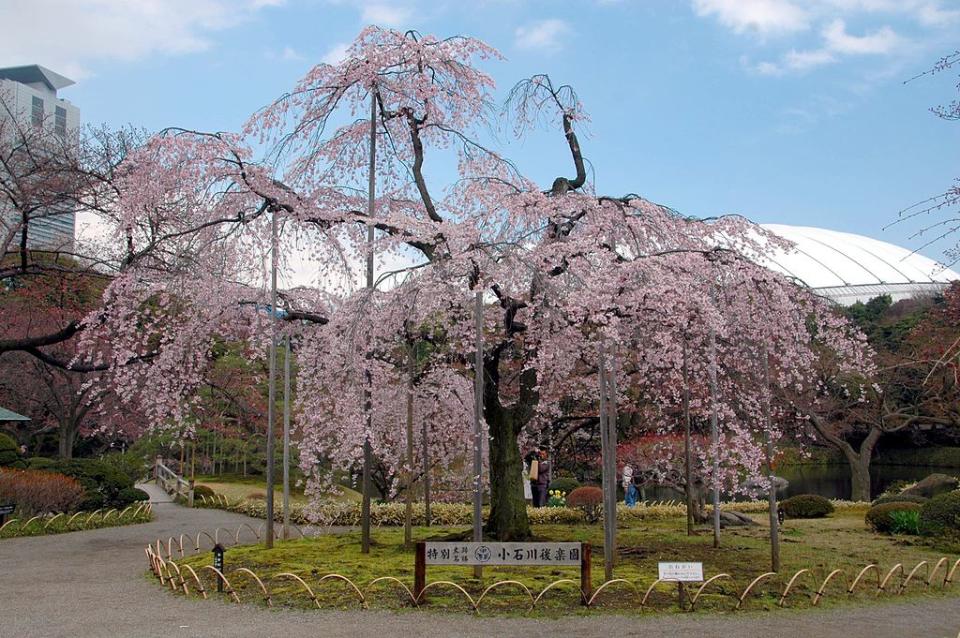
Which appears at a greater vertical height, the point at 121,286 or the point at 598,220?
the point at 598,220

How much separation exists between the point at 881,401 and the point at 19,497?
23.9 meters

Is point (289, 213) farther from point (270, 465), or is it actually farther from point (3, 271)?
point (3, 271)

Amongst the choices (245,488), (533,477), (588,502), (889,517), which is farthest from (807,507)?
(245,488)

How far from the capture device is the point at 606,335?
9172 mm

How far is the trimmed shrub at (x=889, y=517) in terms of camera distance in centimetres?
1547

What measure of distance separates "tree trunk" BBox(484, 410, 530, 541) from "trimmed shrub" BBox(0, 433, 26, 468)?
508 inches

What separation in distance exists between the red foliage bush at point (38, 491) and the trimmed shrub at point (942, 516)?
1717cm

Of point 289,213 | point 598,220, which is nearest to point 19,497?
point 289,213

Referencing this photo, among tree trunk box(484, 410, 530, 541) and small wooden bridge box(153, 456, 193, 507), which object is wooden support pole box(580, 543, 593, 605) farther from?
small wooden bridge box(153, 456, 193, 507)

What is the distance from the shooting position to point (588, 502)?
18.6 m

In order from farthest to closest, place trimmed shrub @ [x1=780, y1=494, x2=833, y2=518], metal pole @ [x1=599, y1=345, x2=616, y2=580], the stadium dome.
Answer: the stadium dome → trimmed shrub @ [x1=780, y1=494, x2=833, y2=518] → metal pole @ [x1=599, y1=345, x2=616, y2=580]

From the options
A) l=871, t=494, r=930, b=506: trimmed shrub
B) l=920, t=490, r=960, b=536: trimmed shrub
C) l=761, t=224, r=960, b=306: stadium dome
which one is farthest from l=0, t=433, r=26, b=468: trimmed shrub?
l=761, t=224, r=960, b=306: stadium dome

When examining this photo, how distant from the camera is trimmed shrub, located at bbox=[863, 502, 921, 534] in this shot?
50.8 feet

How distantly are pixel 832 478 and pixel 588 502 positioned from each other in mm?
22270
